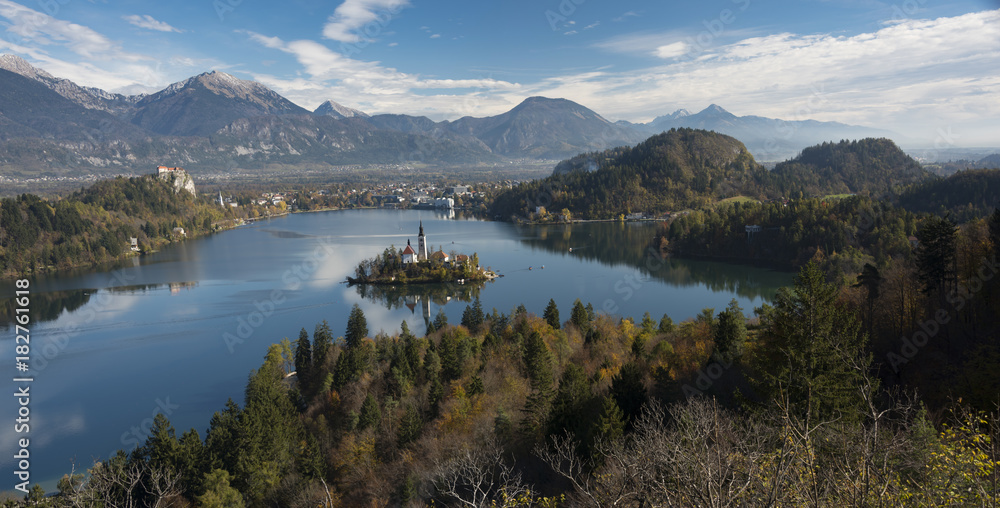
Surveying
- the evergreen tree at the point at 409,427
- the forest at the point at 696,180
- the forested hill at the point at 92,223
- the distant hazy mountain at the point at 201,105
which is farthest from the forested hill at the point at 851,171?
the distant hazy mountain at the point at 201,105

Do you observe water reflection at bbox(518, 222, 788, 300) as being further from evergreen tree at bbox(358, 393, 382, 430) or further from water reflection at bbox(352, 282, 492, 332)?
evergreen tree at bbox(358, 393, 382, 430)

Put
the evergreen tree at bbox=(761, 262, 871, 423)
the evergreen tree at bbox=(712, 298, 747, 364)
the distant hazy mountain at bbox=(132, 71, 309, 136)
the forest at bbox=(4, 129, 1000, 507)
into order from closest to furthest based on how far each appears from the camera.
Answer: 1. the forest at bbox=(4, 129, 1000, 507)
2. the evergreen tree at bbox=(761, 262, 871, 423)
3. the evergreen tree at bbox=(712, 298, 747, 364)
4. the distant hazy mountain at bbox=(132, 71, 309, 136)

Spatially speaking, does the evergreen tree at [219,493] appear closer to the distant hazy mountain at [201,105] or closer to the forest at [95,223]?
the forest at [95,223]

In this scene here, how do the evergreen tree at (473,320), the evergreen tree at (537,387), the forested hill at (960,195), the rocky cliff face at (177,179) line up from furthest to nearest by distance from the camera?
the rocky cliff face at (177,179), the forested hill at (960,195), the evergreen tree at (473,320), the evergreen tree at (537,387)

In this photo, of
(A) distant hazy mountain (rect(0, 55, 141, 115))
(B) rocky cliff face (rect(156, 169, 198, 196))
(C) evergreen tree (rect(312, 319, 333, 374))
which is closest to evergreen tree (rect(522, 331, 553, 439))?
(C) evergreen tree (rect(312, 319, 333, 374))

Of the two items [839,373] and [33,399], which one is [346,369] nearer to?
[33,399]
